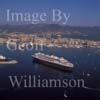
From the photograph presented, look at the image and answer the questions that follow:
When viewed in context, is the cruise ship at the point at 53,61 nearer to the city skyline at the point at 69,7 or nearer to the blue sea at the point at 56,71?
the blue sea at the point at 56,71

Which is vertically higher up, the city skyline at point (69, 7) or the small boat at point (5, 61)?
the city skyline at point (69, 7)

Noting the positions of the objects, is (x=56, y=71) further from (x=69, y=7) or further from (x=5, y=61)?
(x=69, y=7)

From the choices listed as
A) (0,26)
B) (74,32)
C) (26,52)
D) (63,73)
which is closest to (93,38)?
(74,32)

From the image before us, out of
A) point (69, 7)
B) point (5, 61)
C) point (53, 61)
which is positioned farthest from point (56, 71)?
point (69, 7)

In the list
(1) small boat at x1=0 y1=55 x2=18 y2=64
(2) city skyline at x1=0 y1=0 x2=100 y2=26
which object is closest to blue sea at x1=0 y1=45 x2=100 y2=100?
(1) small boat at x1=0 y1=55 x2=18 y2=64

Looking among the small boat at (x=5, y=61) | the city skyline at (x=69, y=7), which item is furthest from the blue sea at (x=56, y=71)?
the city skyline at (x=69, y=7)

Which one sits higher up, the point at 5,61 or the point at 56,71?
the point at 5,61

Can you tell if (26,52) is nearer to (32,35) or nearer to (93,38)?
(32,35)

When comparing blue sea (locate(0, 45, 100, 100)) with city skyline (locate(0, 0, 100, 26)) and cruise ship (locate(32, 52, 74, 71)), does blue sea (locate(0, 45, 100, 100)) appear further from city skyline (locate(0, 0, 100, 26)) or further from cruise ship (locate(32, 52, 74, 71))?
city skyline (locate(0, 0, 100, 26))
